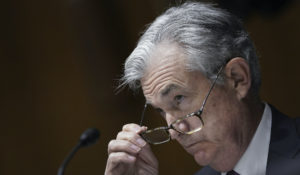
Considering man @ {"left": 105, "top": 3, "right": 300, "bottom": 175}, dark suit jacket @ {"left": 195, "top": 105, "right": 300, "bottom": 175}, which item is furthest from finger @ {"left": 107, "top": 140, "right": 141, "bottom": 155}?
dark suit jacket @ {"left": 195, "top": 105, "right": 300, "bottom": 175}

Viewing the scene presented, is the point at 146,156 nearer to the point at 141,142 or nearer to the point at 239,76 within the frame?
the point at 141,142

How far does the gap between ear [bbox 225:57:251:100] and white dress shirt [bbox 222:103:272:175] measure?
0.60 feet

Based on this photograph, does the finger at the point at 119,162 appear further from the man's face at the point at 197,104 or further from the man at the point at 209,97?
the man's face at the point at 197,104

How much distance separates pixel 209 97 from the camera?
5.93 feet

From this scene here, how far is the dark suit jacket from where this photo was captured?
178 cm

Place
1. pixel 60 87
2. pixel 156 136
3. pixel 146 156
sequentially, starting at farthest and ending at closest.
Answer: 1. pixel 60 87
2. pixel 146 156
3. pixel 156 136

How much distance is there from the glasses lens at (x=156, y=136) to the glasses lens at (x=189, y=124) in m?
0.10

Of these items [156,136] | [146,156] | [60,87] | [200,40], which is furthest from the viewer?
[60,87]

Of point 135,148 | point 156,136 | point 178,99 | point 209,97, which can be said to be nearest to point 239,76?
point 209,97

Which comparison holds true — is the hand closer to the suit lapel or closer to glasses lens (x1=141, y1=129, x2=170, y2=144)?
glasses lens (x1=141, y1=129, x2=170, y2=144)

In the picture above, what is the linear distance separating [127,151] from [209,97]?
1.38ft

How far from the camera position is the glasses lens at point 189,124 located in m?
1.81

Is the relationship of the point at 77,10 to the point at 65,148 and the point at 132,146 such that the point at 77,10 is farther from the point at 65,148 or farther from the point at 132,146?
the point at 132,146

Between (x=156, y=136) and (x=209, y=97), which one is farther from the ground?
(x=209, y=97)
